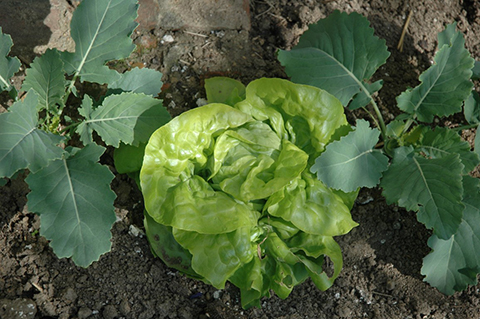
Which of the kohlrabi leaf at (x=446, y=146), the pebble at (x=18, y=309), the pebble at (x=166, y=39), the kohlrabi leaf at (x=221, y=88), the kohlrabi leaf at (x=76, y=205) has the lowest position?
the pebble at (x=18, y=309)

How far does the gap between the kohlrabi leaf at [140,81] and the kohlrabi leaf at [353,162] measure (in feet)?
Answer: 2.96

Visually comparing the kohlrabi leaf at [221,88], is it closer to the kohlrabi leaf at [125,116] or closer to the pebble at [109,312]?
the kohlrabi leaf at [125,116]

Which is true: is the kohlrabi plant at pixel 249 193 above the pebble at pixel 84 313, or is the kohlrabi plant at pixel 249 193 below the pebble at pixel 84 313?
above

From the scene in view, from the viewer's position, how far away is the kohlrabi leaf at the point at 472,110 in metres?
2.57

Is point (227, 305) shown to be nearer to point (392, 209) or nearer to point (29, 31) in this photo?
point (392, 209)

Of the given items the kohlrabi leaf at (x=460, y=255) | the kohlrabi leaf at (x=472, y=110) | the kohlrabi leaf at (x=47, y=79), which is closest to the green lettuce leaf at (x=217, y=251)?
the kohlrabi leaf at (x=47, y=79)

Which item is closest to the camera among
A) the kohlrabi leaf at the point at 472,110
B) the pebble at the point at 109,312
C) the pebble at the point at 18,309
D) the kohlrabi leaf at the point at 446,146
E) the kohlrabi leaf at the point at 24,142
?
the kohlrabi leaf at the point at 24,142

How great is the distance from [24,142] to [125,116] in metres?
0.46

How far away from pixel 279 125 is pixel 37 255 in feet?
4.25

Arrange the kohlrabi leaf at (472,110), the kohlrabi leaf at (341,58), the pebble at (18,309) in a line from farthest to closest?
the kohlrabi leaf at (472,110), the kohlrabi leaf at (341,58), the pebble at (18,309)

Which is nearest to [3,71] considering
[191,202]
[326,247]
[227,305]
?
[191,202]

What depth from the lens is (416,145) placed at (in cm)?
248

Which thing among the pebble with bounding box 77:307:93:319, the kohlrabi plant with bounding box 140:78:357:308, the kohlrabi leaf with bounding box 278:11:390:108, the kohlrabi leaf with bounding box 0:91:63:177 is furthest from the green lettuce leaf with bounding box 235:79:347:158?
the pebble with bounding box 77:307:93:319

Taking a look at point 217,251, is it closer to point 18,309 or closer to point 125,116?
point 125,116
